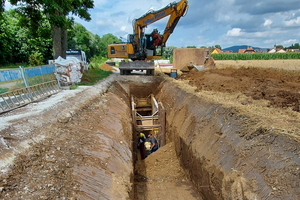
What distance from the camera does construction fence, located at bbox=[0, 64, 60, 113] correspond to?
6.79 m

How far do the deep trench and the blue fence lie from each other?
19.5 feet

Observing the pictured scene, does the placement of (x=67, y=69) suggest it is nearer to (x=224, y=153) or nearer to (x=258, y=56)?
(x=224, y=153)

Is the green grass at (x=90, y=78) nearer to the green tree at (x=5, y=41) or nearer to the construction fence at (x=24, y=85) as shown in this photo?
the construction fence at (x=24, y=85)

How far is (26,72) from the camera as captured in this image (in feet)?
26.7

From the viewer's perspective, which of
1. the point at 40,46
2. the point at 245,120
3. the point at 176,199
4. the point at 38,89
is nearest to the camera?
the point at 245,120

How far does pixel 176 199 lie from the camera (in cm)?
575

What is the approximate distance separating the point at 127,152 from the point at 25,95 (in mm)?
5095

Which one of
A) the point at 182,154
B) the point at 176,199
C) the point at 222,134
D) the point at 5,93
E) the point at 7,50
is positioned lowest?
the point at 176,199

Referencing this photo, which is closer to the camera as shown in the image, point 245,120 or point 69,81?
point 245,120

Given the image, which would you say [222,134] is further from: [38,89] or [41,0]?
[41,0]

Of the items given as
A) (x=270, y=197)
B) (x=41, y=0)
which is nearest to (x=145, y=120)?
(x=41, y=0)

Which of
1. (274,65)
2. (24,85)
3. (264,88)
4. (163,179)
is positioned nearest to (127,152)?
(163,179)

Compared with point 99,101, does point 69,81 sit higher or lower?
higher

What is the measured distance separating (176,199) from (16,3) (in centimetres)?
1109
